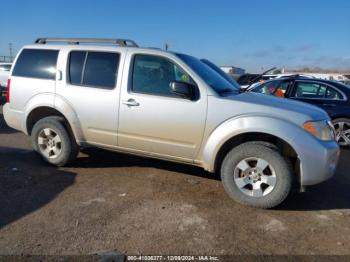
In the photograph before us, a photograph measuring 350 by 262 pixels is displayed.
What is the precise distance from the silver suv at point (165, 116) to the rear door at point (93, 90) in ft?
0.05

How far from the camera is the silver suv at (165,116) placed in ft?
14.9

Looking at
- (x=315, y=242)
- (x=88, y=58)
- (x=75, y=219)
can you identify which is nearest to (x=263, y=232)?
(x=315, y=242)

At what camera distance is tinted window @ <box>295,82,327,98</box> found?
8.60 meters

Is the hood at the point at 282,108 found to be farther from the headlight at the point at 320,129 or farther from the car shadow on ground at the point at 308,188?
the car shadow on ground at the point at 308,188

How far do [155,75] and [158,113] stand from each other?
0.55m

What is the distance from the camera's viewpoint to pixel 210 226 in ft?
13.2

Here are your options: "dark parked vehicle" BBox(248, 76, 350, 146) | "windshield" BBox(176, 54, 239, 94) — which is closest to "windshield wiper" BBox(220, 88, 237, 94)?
"windshield" BBox(176, 54, 239, 94)

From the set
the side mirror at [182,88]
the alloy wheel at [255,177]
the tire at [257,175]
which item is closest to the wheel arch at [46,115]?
the side mirror at [182,88]

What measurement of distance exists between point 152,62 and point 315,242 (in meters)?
3.01

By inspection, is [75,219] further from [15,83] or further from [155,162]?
[15,83]

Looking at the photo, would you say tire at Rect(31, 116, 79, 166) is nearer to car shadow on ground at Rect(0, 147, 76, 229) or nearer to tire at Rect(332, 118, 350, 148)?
car shadow on ground at Rect(0, 147, 76, 229)

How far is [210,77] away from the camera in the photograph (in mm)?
5246

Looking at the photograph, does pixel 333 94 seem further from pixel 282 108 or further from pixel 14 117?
pixel 14 117

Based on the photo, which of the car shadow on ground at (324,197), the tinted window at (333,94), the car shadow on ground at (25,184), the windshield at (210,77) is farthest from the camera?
the tinted window at (333,94)
